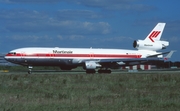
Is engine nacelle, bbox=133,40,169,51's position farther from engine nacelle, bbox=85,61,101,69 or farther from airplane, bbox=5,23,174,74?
engine nacelle, bbox=85,61,101,69

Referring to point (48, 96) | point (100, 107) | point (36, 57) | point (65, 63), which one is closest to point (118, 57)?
point (65, 63)

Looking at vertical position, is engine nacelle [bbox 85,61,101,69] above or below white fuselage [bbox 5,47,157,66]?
below

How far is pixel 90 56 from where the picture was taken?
63062 millimetres

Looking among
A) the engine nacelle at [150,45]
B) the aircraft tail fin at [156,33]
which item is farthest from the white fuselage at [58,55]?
the aircraft tail fin at [156,33]

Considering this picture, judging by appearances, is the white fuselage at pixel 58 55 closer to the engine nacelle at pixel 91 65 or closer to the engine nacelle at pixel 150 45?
the engine nacelle at pixel 91 65

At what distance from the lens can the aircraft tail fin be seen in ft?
236

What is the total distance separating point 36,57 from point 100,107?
43.5 metres

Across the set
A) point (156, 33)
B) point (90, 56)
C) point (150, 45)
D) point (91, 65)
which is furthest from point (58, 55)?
point (156, 33)

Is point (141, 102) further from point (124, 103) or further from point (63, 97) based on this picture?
point (63, 97)

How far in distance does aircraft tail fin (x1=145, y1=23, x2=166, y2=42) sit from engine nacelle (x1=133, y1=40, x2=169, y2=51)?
3.53ft

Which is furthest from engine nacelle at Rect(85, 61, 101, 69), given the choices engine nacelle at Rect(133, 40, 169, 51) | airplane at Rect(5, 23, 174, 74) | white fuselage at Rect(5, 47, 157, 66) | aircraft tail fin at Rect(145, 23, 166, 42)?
aircraft tail fin at Rect(145, 23, 166, 42)

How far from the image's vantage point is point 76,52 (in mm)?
62125

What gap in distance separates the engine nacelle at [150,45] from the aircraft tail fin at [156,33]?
1077 mm

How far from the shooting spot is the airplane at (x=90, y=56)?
5906 cm
